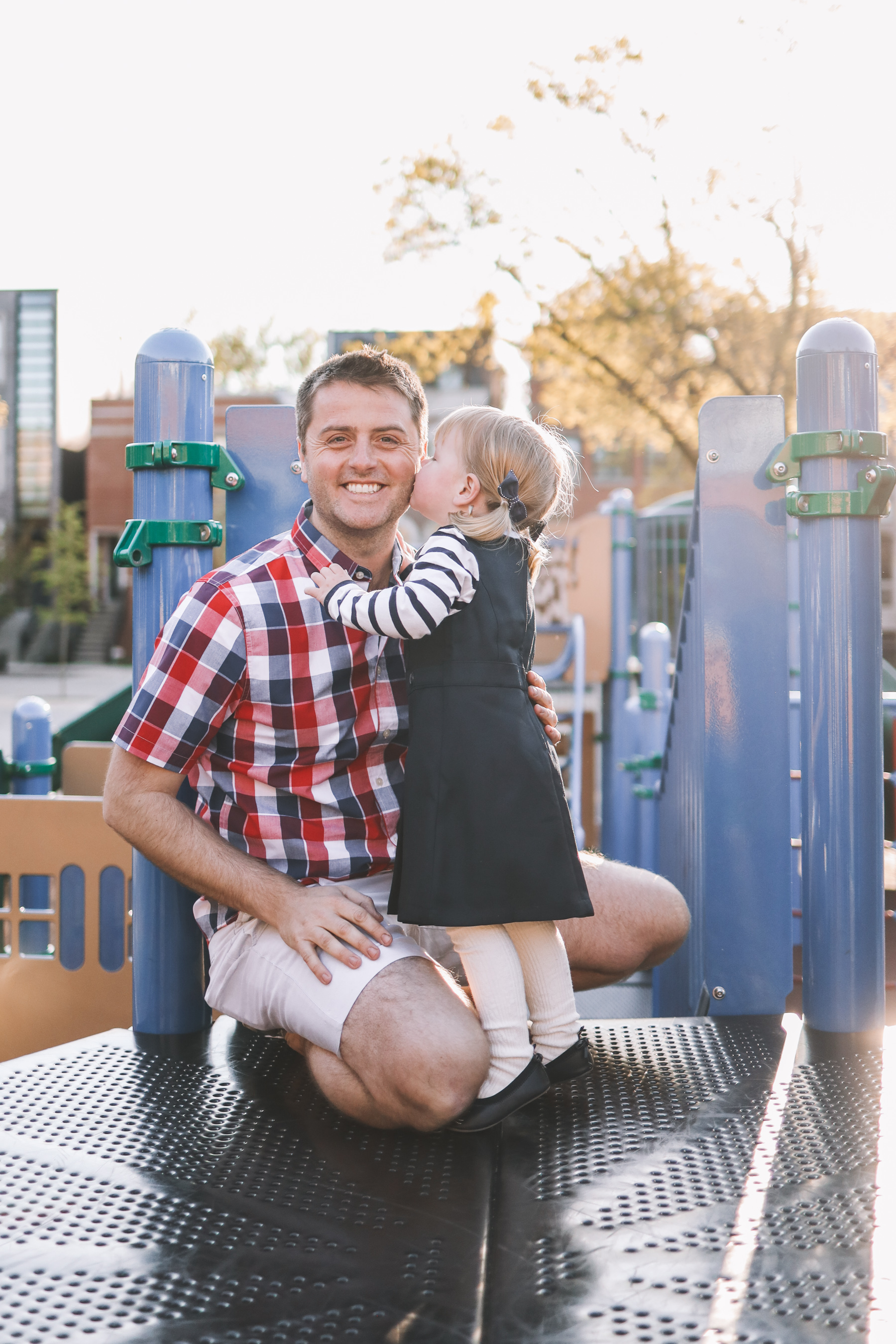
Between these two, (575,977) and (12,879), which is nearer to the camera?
(575,977)

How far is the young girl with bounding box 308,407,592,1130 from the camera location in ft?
6.84

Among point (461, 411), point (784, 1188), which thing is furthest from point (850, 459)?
point (784, 1188)

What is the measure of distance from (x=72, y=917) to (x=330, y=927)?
172cm

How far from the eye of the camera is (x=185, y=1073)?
2.33 m

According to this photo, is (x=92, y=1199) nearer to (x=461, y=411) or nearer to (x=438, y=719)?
(x=438, y=719)

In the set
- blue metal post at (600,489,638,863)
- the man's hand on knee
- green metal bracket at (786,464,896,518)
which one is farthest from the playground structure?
blue metal post at (600,489,638,863)

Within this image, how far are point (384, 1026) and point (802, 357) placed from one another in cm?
173

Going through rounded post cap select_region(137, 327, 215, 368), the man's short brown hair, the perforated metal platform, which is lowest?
the perforated metal platform

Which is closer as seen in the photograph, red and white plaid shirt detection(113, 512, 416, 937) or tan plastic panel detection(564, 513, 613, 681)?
red and white plaid shirt detection(113, 512, 416, 937)

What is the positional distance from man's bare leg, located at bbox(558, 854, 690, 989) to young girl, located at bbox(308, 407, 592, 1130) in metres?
0.42

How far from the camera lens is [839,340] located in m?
2.61

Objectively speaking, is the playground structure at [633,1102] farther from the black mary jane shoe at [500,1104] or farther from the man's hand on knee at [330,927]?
the man's hand on knee at [330,927]

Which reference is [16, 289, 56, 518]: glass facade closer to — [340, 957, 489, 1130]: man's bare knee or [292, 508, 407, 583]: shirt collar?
[292, 508, 407, 583]: shirt collar

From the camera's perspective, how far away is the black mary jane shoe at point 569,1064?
221cm
